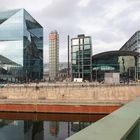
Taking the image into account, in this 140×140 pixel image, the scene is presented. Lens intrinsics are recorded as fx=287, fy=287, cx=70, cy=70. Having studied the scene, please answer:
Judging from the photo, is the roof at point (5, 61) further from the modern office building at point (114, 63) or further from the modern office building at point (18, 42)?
the modern office building at point (114, 63)

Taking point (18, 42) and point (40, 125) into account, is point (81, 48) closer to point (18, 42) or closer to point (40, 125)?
point (18, 42)

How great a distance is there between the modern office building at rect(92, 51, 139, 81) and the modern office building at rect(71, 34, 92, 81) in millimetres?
4738

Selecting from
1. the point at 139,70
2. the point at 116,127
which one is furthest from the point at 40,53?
the point at 116,127

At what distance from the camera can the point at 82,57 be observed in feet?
400

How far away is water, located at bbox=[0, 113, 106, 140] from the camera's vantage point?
41750 mm

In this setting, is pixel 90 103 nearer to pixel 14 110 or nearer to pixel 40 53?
pixel 14 110

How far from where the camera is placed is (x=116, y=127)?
1036 cm

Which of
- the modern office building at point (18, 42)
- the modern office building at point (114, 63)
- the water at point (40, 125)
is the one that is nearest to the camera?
the water at point (40, 125)

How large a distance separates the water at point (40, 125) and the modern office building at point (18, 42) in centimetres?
8060

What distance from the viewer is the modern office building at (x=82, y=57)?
122m

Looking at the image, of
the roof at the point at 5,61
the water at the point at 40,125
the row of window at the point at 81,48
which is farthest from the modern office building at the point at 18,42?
the water at the point at 40,125

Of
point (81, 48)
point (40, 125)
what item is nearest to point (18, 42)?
point (81, 48)

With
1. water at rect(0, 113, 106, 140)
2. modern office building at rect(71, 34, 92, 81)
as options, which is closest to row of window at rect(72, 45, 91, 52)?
modern office building at rect(71, 34, 92, 81)

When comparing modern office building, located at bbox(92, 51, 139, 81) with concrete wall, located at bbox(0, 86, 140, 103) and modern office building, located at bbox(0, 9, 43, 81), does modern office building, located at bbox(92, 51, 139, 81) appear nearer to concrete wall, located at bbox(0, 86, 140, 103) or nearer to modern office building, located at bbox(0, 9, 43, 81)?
modern office building, located at bbox(0, 9, 43, 81)
